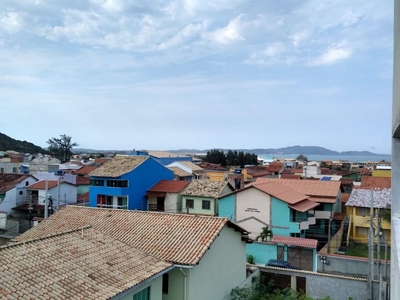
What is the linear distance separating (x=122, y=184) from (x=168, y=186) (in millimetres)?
4445

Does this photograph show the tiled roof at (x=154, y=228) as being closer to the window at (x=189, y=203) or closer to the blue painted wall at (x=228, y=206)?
the blue painted wall at (x=228, y=206)

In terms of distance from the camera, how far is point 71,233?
34.8ft

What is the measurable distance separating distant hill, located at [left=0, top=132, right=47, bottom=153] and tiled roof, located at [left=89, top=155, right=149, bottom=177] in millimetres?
75269

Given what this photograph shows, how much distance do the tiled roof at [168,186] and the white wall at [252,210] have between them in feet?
27.4

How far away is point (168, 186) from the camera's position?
33438mm

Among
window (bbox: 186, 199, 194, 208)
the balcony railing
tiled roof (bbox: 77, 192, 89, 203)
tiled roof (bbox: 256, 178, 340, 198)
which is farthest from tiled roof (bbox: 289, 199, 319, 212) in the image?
tiled roof (bbox: 77, 192, 89, 203)

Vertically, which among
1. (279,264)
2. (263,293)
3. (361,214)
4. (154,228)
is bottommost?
(263,293)

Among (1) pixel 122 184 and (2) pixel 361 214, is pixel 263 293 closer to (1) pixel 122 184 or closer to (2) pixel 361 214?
(2) pixel 361 214

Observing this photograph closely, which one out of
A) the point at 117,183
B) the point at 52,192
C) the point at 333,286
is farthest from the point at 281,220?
the point at 52,192

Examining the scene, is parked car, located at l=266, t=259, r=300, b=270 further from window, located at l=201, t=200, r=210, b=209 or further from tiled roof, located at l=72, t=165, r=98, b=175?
tiled roof, located at l=72, t=165, r=98, b=175

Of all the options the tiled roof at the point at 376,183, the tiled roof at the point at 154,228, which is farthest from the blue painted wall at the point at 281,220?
the tiled roof at the point at 154,228

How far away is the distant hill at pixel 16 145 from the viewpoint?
99.6 m

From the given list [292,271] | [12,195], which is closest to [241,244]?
[292,271]

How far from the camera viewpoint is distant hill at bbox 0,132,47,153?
99.6 m
